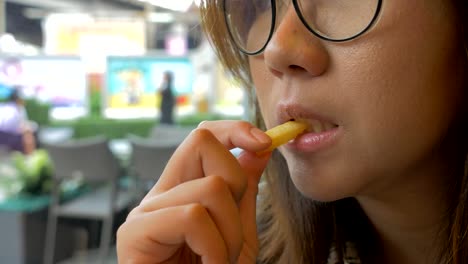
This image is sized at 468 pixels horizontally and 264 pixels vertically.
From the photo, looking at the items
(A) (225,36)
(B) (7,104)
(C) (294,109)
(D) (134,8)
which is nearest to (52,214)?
(B) (7,104)

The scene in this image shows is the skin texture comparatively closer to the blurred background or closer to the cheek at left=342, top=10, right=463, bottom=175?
the cheek at left=342, top=10, right=463, bottom=175

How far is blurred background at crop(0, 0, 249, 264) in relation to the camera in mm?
2912

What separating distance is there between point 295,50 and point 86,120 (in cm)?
436

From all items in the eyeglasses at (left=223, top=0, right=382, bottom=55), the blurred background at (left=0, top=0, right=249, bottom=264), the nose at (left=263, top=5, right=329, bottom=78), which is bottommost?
the blurred background at (left=0, top=0, right=249, bottom=264)

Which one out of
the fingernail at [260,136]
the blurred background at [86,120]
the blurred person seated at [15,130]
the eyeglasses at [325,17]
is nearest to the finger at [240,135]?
the fingernail at [260,136]

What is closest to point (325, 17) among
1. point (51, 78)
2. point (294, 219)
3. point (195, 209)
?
point (195, 209)

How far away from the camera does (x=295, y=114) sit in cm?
59

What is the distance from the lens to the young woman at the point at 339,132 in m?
0.53

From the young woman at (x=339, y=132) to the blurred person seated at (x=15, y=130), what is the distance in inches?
130

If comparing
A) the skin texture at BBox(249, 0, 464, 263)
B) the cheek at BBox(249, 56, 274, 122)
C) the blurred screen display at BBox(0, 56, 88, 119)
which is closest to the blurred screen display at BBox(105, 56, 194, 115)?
the blurred screen display at BBox(0, 56, 88, 119)

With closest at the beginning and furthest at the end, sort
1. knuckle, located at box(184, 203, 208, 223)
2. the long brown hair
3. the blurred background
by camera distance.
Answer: knuckle, located at box(184, 203, 208, 223) → the long brown hair → the blurred background

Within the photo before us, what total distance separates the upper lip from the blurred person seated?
11.0ft

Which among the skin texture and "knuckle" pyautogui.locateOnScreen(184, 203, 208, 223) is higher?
the skin texture

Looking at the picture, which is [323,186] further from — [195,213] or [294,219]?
[294,219]
